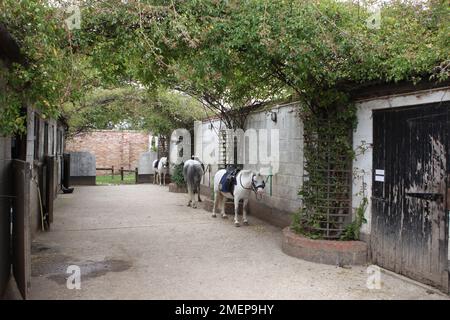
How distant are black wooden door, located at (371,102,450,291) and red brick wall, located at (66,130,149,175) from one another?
2048cm

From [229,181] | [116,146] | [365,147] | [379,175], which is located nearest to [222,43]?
[365,147]

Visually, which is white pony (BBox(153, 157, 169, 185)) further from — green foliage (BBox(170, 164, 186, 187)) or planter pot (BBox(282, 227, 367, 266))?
planter pot (BBox(282, 227, 367, 266))

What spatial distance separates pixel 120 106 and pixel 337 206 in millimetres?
10890

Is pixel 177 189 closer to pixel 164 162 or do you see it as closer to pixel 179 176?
pixel 179 176

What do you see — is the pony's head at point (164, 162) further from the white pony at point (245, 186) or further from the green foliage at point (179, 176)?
the white pony at point (245, 186)

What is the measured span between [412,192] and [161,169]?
13.6 m

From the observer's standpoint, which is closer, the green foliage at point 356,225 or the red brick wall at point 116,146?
the green foliage at point 356,225

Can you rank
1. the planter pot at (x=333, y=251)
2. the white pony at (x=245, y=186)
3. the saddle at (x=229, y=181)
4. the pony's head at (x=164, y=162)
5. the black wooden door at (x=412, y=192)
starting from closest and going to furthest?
the black wooden door at (x=412, y=192), the planter pot at (x=333, y=251), the white pony at (x=245, y=186), the saddle at (x=229, y=181), the pony's head at (x=164, y=162)

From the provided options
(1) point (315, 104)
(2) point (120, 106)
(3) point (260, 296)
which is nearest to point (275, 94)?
(1) point (315, 104)

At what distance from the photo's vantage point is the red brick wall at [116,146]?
2488 cm

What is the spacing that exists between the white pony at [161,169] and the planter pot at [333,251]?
39.8 ft

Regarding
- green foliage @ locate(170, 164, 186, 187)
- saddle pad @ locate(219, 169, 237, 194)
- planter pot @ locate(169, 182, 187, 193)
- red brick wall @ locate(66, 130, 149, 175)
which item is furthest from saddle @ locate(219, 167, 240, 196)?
red brick wall @ locate(66, 130, 149, 175)

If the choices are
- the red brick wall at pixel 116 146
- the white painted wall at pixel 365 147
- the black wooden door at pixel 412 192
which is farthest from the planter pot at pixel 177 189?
the red brick wall at pixel 116 146

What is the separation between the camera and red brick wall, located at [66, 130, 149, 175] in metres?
24.9
